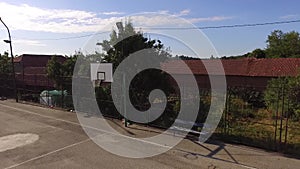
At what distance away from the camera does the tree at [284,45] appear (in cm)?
4131

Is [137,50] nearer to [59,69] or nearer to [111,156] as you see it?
[111,156]

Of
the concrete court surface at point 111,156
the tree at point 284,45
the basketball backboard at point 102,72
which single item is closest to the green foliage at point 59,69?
the basketball backboard at point 102,72

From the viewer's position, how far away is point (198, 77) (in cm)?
2895

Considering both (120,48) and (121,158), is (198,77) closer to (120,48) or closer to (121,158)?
(120,48)

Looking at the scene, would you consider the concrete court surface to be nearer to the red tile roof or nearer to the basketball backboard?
the basketball backboard

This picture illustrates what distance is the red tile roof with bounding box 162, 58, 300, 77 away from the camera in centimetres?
2385

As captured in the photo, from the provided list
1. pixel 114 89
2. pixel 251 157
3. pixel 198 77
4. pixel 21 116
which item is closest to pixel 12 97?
pixel 21 116

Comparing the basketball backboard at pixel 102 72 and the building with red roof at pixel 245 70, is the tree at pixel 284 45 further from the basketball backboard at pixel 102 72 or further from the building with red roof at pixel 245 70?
the basketball backboard at pixel 102 72

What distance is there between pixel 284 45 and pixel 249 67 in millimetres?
20648

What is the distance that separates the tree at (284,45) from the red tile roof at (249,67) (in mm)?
16077

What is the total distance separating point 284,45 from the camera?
141ft

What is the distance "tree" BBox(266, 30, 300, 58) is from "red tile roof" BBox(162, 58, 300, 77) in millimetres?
16077

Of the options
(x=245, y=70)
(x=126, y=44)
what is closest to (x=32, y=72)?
(x=126, y=44)

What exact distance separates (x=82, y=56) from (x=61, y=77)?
279 centimetres
